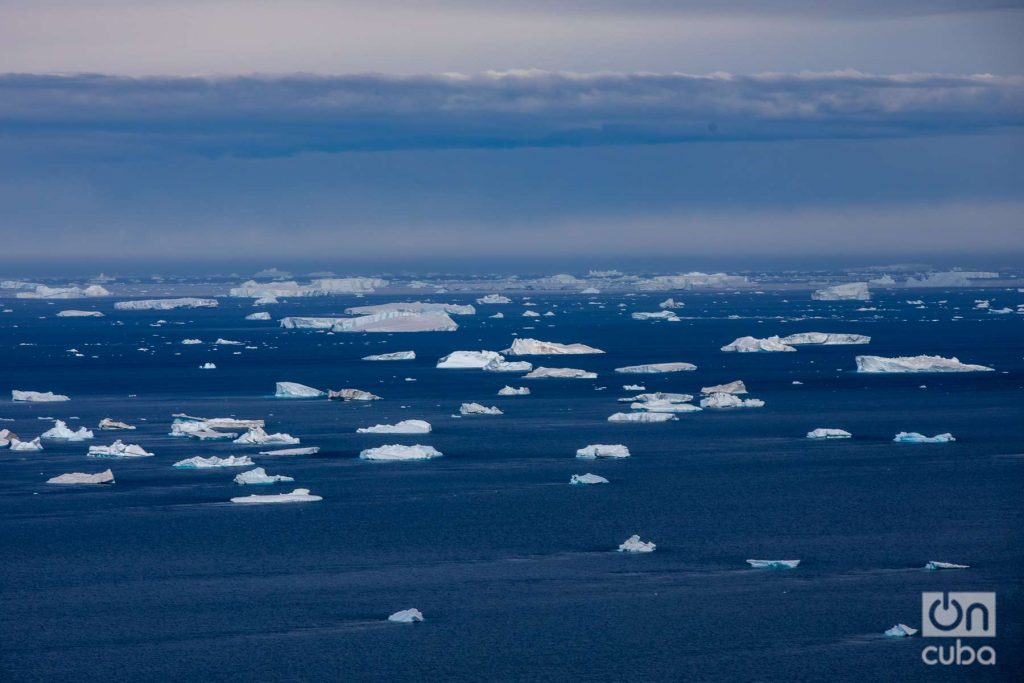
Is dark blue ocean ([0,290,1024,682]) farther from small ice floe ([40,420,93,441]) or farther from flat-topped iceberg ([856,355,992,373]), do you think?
flat-topped iceberg ([856,355,992,373])

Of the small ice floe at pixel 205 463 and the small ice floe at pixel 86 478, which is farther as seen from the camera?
the small ice floe at pixel 205 463

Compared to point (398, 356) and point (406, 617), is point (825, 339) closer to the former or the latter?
point (398, 356)

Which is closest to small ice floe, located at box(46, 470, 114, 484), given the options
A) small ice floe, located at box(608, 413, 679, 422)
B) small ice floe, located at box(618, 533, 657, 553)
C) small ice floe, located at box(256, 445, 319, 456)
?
small ice floe, located at box(256, 445, 319, 456)

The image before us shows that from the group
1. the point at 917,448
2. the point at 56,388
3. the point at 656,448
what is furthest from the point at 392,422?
the point at 56,388

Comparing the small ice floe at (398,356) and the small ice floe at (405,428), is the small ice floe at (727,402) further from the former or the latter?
the small ice floe at (398,356)

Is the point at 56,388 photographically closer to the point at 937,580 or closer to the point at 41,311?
the point at 937,580

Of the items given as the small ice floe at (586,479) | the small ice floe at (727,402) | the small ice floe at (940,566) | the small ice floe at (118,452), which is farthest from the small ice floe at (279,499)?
the small ice floe at (727,402)
